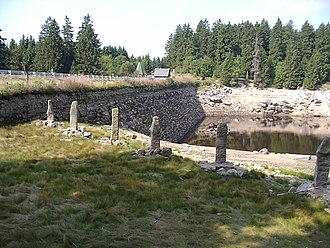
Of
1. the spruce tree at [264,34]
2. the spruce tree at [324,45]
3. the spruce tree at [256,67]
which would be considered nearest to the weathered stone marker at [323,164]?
the spruce tree at [256,67]

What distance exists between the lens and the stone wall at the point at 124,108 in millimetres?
20812

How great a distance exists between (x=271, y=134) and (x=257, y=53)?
4821cm

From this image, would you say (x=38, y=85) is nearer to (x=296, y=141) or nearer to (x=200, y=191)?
(x=200, y=191)

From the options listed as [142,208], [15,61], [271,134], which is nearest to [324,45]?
[271,134]

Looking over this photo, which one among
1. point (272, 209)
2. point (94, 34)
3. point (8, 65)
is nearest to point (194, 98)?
point (94, 34)

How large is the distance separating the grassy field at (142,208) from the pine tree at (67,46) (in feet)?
146

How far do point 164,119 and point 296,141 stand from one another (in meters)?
15.2

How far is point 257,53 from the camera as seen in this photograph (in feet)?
288

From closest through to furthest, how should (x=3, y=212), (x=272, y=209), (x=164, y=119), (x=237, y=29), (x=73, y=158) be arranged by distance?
(x=3, y=212) → (x=272, y=209) → (x=73, y=158) → (x=164, y=119) → (x=237, y=29)

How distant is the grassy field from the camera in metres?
6.81

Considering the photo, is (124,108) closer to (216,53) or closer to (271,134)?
(271,134)

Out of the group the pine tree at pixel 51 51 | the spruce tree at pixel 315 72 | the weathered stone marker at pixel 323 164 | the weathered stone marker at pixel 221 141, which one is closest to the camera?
the weathered stone marker at pixel 323 164

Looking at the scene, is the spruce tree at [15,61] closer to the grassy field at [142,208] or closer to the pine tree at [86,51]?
the pine tree at [86,51]

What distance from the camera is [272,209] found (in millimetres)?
9070
